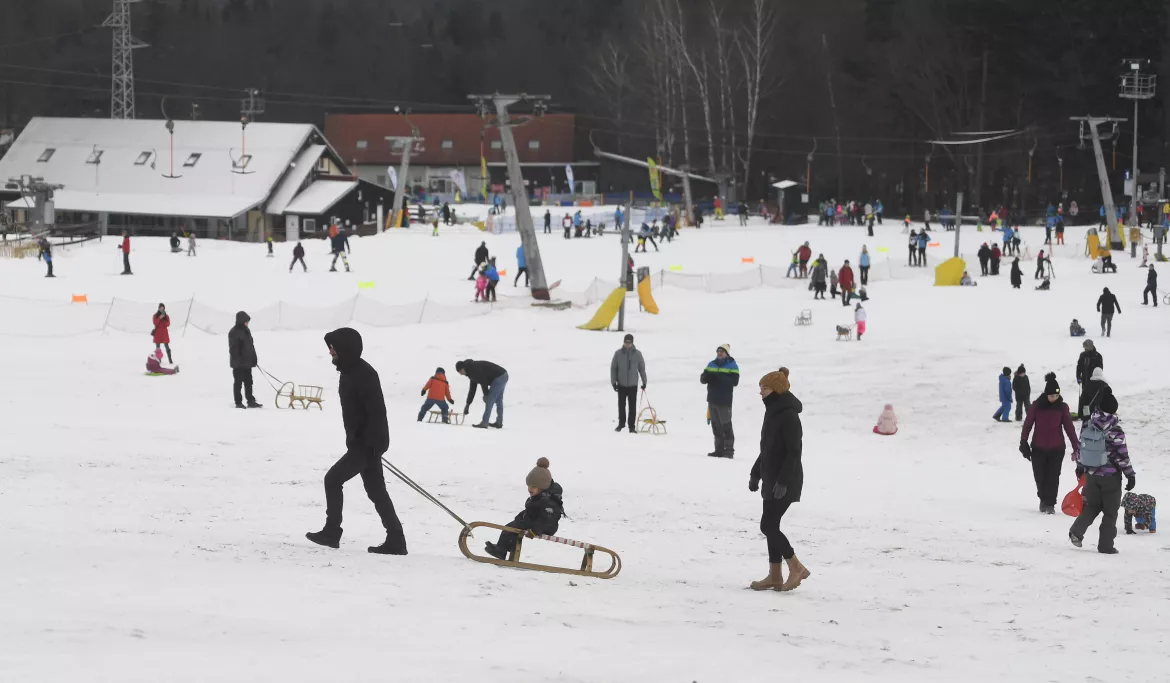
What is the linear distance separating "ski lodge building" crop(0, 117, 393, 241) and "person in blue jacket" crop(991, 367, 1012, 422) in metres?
43.6

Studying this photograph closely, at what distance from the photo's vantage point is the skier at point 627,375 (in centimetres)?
1784

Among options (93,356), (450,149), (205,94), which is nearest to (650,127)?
Answer: (450,149)

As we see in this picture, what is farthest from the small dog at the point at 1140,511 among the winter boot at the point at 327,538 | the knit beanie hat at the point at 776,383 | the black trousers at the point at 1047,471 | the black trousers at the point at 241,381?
the black trousers at the point at 241,381

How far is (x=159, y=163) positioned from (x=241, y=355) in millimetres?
48950

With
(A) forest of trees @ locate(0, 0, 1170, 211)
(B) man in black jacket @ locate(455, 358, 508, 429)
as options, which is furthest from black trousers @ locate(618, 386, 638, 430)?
(A) forest of trees @ locate(0, 0, 1170, 211)

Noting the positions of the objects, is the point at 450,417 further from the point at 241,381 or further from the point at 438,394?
the point at 241,381

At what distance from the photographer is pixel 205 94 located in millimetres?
119812

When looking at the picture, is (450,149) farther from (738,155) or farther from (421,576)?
(421,576)

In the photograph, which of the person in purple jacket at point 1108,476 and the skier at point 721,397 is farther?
the skier at point 721,397

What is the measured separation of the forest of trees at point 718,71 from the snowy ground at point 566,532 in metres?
46.3

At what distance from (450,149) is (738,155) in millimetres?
22090

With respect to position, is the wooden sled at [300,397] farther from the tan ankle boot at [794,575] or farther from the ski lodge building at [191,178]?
the ski lodge building at [191,178]

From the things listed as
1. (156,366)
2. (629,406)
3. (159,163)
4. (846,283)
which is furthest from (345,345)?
(159,163)

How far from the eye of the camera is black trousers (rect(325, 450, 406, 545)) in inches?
343
